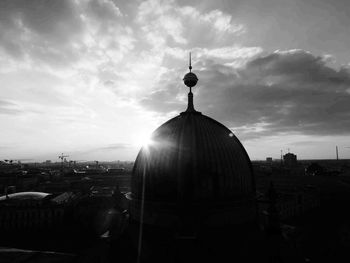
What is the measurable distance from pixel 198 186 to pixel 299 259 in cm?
859

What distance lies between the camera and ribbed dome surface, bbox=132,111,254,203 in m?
18.5

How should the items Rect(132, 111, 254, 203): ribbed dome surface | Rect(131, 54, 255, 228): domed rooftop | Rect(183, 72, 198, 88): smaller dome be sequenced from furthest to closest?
Rect(183, 72, 198, 88): smaller dome
Rect(132, 111, 254, 203): ribbed dome surface
Rect(131, 54, 255, 228): domed rooftop

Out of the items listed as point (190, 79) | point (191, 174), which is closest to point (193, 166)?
point (191, 174)

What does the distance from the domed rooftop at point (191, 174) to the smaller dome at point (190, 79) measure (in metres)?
3.76

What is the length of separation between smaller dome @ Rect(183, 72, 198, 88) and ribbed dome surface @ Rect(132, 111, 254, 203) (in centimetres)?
361

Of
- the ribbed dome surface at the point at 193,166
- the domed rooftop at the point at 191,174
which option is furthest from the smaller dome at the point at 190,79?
the domed rooftop at the point at 191,174

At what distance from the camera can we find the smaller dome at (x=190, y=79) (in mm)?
23906

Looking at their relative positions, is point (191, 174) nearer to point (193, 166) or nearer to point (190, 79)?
point (193, 166)

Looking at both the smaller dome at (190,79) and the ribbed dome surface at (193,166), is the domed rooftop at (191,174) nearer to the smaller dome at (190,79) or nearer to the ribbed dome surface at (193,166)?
the ribbed dome surface at (193,166)

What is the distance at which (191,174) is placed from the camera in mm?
18625

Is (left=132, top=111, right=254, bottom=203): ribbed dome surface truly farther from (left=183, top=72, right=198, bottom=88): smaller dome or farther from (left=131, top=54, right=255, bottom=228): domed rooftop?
(left=183, top=72, right=198, bottom=88): smaller dome

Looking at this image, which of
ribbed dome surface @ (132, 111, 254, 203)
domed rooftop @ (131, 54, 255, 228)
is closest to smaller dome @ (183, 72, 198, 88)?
ribbed dome surface @ (132, 111, 254, 203)

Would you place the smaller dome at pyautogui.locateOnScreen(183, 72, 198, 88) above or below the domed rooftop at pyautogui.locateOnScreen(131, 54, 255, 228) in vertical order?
above

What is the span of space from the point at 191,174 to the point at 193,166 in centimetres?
58
